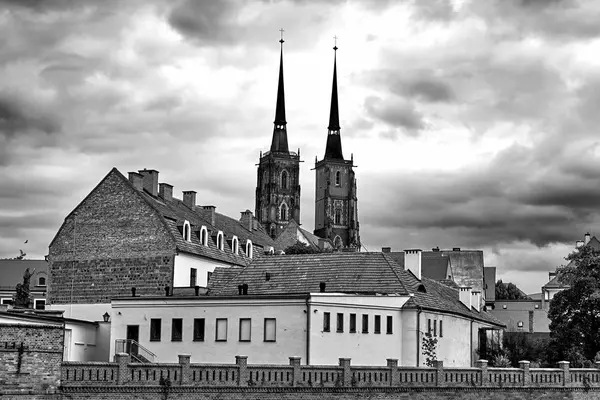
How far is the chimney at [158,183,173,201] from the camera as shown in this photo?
7606 cm

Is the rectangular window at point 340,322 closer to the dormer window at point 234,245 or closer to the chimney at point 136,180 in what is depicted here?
the chimney at point 136,180

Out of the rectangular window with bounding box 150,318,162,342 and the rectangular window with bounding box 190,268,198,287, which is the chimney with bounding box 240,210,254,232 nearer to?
the rectangular window with bounding box 190,268,198,287

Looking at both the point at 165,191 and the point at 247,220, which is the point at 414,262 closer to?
the point at 165,191

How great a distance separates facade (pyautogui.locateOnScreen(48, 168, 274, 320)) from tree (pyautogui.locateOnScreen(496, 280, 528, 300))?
90.7 m

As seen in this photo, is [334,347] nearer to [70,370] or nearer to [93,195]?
[70,370]

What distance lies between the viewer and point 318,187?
19338 cm

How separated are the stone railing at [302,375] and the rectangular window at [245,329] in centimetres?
982

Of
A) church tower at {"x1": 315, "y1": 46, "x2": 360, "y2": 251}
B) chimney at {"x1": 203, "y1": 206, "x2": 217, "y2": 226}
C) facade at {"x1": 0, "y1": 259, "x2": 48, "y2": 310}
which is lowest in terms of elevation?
facade at {"x1": 0, "y1": 259, "x2": 48, "y2": 310}

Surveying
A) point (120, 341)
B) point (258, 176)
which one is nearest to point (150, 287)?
point (120, 341)

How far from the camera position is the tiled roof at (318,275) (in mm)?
55688

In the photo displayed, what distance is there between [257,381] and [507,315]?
240ft

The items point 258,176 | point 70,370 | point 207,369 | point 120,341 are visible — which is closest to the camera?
point 70,370

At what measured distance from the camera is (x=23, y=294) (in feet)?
277

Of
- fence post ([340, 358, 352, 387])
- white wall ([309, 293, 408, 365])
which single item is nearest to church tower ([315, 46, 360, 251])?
white wall ([309, 293, 408, 365])
